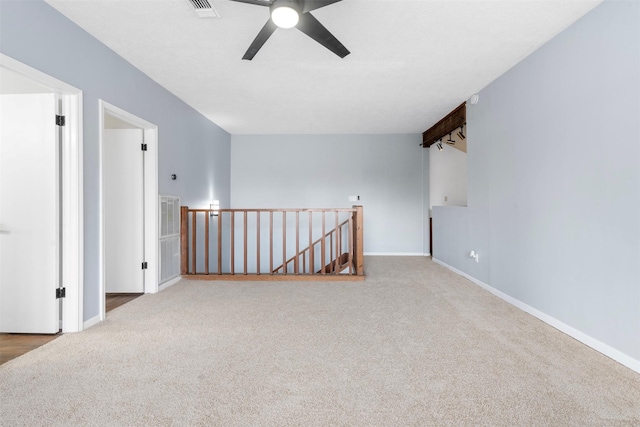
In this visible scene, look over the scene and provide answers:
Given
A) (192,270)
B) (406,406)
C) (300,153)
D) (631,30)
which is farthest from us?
(300,153)

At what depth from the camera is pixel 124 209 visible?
12.2ft

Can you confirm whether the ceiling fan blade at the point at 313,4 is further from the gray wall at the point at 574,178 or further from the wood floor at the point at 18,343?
the wood floor at the point at 18,343

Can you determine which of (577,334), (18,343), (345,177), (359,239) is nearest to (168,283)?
(18,343)

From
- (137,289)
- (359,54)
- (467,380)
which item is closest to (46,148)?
(137,289)

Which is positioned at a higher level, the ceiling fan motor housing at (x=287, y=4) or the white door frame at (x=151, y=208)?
the ceiling fan motor housing at (x=287, y=4)

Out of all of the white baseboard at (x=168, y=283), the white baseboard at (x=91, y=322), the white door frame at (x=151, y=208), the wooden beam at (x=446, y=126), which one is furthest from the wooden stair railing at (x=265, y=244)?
the wooden beam at (x=446, y=126)

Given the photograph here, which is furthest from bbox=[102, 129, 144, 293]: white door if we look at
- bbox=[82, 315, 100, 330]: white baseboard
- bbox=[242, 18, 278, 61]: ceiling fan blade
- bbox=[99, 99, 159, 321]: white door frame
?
bbox=[242, 18, 278, 61]: ceiling fan blade

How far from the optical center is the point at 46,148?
249 centimetres

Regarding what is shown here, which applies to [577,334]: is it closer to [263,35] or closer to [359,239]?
[359,239]

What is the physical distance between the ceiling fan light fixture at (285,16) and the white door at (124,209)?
8.13 ft

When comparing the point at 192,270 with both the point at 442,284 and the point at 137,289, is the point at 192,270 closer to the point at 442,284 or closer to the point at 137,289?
the point at 137,289

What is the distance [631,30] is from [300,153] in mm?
5392

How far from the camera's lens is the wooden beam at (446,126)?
15.3 feet

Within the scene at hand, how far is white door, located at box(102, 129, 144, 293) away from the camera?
3680mm
